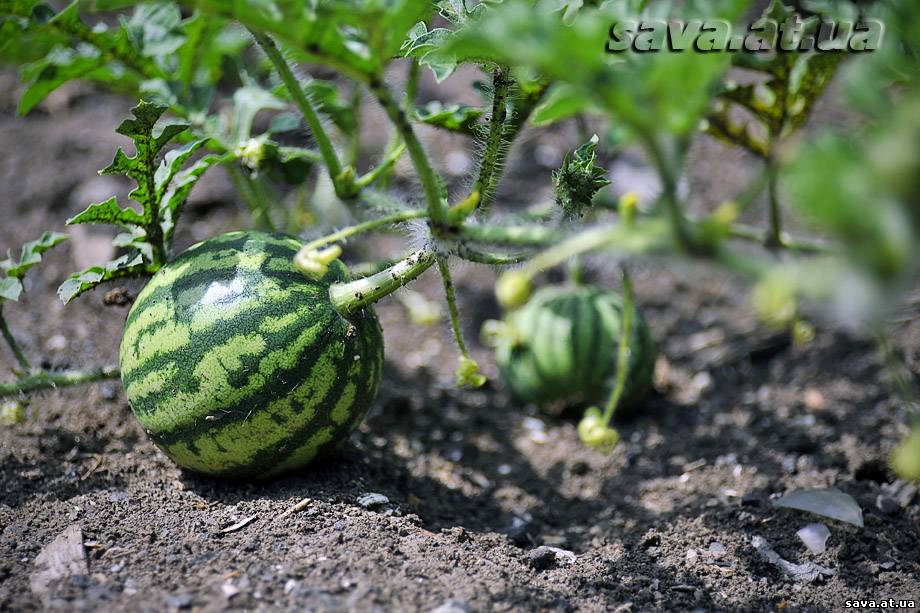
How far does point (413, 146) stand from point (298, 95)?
66 centimetres

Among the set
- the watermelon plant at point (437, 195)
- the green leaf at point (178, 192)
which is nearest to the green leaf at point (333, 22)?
the watermelon plant at point (437, 195)

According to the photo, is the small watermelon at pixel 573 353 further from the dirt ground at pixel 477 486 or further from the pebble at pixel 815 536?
the pebble at pixel 815 536

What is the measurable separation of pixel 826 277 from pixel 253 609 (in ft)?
4.42

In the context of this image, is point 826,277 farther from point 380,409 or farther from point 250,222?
point 250,222

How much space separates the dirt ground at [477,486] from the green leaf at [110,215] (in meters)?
0.75

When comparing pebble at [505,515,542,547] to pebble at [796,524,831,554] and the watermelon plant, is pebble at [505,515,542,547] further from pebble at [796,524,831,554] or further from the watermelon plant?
pebble at [796,524,831,554]

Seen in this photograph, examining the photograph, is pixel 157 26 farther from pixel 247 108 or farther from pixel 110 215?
pixel 110 215

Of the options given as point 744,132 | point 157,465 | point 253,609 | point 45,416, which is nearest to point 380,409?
point 157,465

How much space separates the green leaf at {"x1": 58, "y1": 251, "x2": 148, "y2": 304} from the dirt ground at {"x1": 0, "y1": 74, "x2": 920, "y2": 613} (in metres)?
0.58

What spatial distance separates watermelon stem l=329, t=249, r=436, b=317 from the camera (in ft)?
7.00

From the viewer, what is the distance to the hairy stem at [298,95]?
2182 millimetres

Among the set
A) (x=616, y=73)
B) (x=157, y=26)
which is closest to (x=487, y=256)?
(x=616, y=73)

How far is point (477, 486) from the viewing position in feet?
9.32

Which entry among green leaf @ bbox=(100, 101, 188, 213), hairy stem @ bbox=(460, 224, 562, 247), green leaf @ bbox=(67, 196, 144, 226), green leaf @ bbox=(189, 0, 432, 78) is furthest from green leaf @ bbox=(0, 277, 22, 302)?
hairy stem @ bbox=(460, 224, 562, 247)
